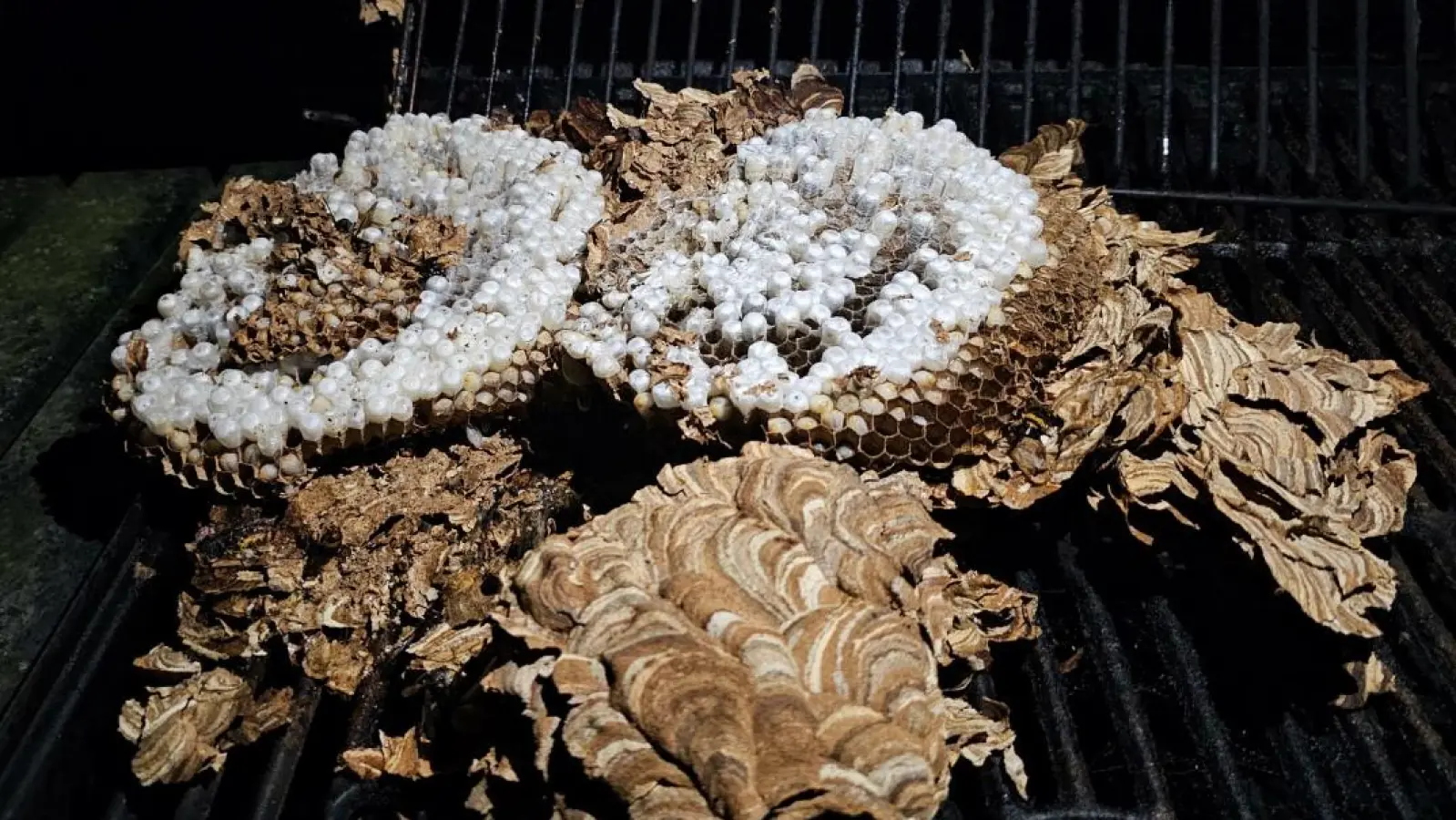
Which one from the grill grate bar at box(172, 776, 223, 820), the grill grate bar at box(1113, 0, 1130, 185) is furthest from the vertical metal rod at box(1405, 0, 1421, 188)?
the grill grate bar at box(172, 776, 223, 820)

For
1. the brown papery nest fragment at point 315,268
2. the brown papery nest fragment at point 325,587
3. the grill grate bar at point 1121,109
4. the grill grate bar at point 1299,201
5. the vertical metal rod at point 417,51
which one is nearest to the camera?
the brown papery nest fragment at point 325,587

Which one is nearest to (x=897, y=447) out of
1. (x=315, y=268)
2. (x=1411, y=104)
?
(x=315, y=268)

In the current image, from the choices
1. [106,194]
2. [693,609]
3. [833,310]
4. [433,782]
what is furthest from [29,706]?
[106,194]

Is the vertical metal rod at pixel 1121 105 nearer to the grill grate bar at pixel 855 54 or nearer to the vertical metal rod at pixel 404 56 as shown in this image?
the grill grate bar at pixel 855 54

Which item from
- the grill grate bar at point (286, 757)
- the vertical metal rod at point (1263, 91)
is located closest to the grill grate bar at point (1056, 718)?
Result: the grill grate bar at point (286, 757)

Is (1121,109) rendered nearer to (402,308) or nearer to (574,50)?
(574,50)

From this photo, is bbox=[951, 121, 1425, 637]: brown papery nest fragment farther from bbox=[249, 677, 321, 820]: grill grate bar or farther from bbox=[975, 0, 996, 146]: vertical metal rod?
bbox=[249, 677, 321, 820]: grill grate bar
